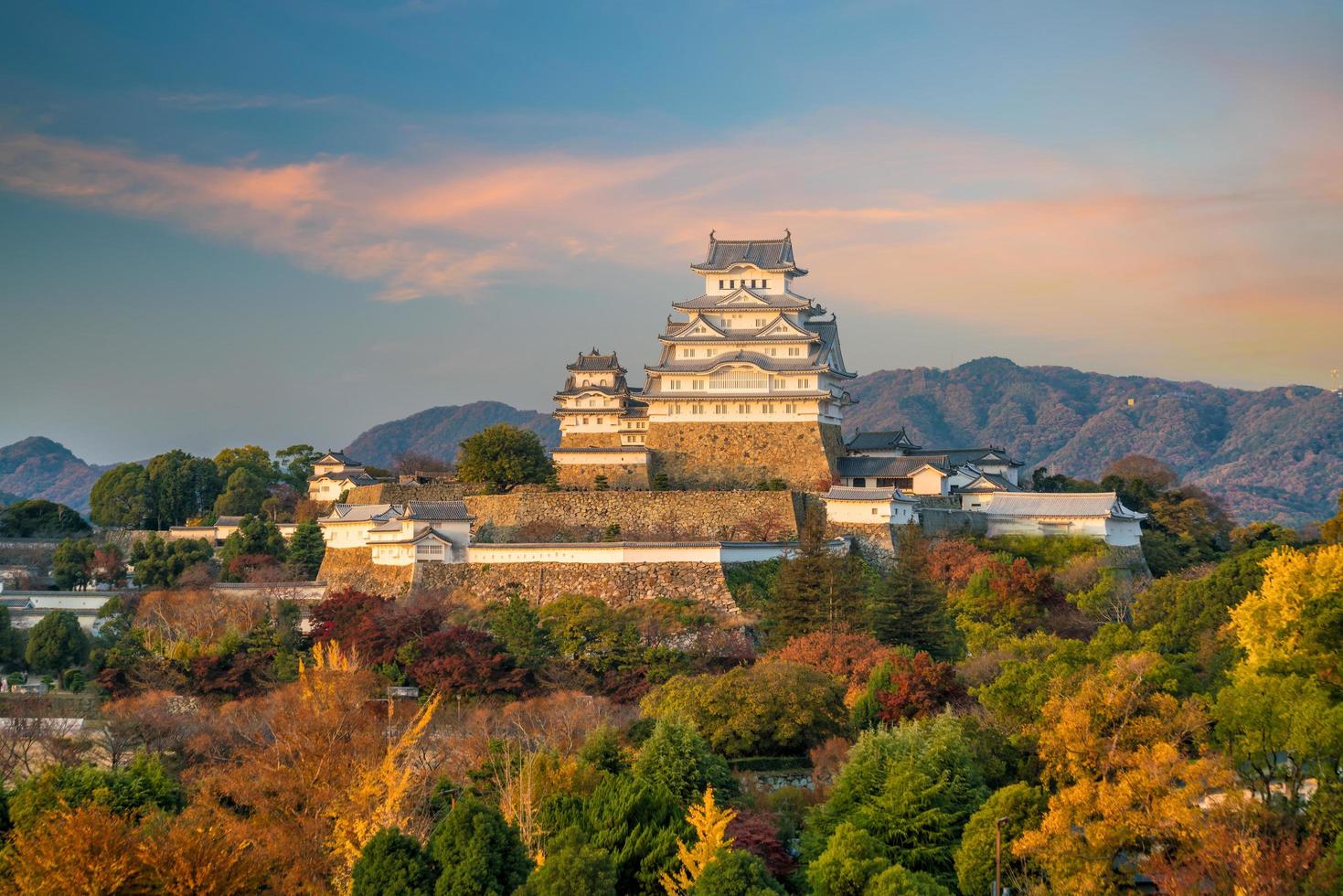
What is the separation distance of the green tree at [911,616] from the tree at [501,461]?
1341cm

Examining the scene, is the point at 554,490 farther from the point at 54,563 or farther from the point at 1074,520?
→ the point at 54,563

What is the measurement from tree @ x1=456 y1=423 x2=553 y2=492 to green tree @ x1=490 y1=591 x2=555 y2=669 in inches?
370

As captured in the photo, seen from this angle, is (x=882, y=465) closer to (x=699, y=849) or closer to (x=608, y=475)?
(x=608, y=475)

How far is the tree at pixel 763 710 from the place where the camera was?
2850cm

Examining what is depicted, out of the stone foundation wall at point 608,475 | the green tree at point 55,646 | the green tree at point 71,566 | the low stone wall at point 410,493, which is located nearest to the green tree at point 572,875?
the green tree at point 55,646

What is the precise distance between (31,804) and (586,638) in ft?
49.5

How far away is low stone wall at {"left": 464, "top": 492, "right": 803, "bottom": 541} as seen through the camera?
40469 millimetres

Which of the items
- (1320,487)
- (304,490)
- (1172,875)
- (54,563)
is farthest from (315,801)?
(1320,487)

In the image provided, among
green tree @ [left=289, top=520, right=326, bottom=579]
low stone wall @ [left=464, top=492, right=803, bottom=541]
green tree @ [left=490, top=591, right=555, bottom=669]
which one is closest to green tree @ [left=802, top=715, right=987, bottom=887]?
green tree @ [left=490, top=591, right=555, bottom=669]

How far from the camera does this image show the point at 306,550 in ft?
151

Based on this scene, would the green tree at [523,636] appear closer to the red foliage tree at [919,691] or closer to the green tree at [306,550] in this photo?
the red foliage tree at [919,691]

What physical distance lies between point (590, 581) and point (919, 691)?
11886mm

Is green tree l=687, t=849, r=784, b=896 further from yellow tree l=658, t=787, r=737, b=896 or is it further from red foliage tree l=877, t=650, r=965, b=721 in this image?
red foliage tree l=877, t=650, r=965, b=721

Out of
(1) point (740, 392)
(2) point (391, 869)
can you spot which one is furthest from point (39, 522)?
(2) point (391, 869)
